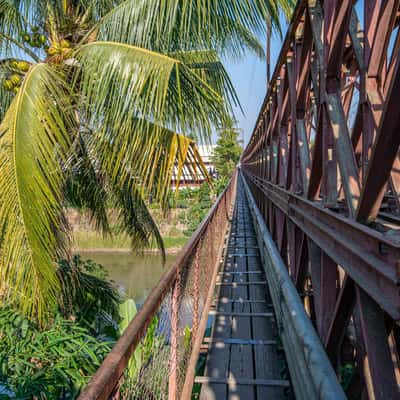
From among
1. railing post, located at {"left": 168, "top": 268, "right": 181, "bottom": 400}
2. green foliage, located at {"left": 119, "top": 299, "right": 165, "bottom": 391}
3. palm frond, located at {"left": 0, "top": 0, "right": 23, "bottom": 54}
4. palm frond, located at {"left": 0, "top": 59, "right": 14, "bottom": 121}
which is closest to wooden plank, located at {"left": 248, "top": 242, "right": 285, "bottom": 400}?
railing post, located at {"left": 168, "top": 268, "right": 181, "bottom": 400}

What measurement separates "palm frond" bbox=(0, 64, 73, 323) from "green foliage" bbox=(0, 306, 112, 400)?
0.90ft

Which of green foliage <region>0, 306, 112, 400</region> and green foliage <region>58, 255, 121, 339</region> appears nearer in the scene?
green foliage <region>0, 306, 112, 400</region>

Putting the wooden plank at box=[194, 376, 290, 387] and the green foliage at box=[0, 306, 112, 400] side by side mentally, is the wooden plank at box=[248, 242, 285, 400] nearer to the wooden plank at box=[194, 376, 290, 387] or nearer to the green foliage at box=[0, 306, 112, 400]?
the wooden plank at box=[194, 376, 290, 387]

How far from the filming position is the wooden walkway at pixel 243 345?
255 cm

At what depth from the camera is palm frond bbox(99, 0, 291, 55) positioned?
3.92m

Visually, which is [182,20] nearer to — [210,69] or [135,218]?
[210,69]

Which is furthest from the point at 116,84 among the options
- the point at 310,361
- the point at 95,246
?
the point at 95,246

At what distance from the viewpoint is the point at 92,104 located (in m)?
4.09

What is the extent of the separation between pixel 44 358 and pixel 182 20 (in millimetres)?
3716

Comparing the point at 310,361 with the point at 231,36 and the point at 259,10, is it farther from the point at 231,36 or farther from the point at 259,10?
the point at 231,36

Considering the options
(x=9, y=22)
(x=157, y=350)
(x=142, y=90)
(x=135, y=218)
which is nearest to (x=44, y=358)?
(x=157, y=350)

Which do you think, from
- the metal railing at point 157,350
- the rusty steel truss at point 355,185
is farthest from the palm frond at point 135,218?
the rusty steel truss at point 355,185

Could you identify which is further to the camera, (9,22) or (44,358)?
(9,22)

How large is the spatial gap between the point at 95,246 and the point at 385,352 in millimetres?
35026
